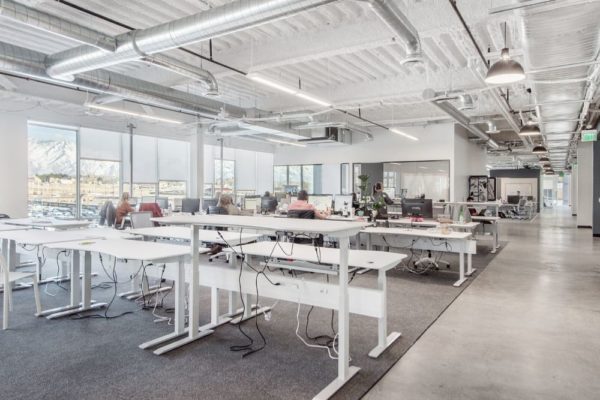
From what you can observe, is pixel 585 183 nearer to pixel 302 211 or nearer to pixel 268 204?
pixel 268 204

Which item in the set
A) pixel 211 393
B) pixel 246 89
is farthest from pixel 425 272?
pixel 246 89

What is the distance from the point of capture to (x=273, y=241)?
16.0ft

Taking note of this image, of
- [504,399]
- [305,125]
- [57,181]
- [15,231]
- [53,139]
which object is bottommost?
[504,399]

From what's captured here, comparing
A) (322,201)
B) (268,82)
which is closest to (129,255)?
(268,82)

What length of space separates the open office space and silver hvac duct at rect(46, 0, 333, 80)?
0.8 inches

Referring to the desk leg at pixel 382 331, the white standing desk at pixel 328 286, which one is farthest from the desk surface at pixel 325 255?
the desk leg at pixel 382 331

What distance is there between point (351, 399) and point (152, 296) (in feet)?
9.91

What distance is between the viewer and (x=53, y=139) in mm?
8750

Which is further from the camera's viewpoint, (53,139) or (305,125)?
(305,125)

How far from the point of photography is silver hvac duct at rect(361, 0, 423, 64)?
3.25 metres

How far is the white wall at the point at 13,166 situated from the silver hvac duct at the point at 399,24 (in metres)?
7.62

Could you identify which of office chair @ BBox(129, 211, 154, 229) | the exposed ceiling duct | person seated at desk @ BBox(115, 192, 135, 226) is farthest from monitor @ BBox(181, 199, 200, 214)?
the exposed ceiling duct

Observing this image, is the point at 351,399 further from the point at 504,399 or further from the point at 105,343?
the point at 105,343

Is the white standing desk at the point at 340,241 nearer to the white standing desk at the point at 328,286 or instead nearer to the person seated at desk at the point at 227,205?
the white standing desk at the point at 328,286
